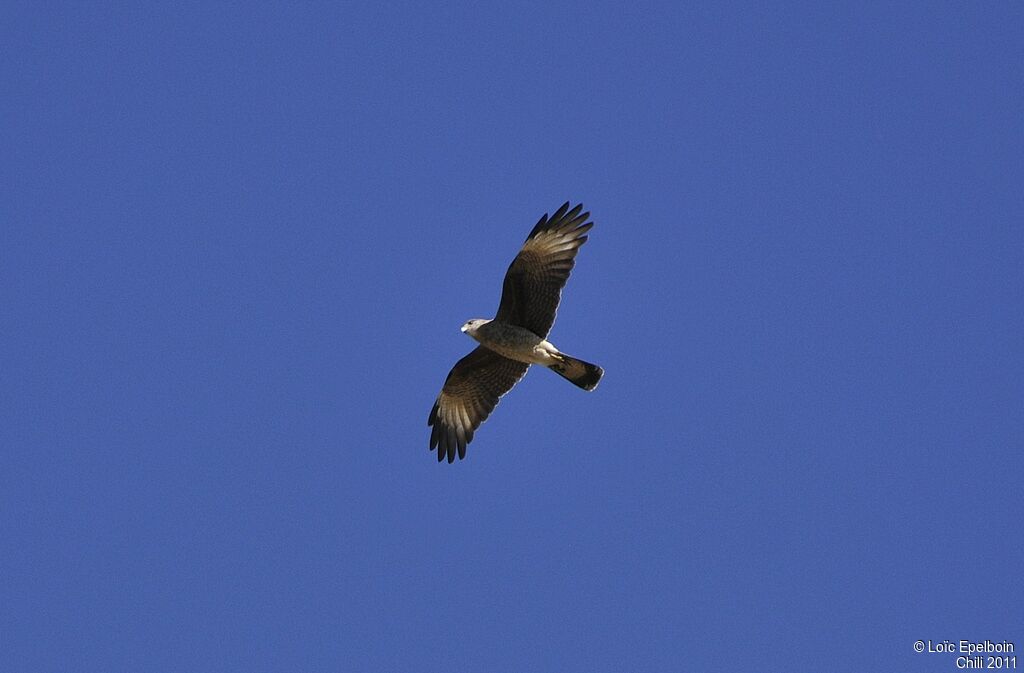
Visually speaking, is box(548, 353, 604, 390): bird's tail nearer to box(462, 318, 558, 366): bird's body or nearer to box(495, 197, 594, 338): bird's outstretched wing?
box(462, 318, 558, 366): bird's body

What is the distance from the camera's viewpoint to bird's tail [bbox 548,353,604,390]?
14.6 meters

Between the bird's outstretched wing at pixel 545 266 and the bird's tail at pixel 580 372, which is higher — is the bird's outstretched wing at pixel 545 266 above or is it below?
above

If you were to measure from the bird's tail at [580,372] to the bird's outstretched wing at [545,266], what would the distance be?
0.59 meters

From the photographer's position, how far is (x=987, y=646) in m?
13.6

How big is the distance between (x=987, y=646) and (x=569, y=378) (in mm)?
6580

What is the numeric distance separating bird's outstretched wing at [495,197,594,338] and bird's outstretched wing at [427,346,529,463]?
1266 mm

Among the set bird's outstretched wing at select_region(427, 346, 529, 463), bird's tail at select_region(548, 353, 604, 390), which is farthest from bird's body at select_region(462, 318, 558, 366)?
bird's outstretched wing at select_region(427, 346, 529, 463)

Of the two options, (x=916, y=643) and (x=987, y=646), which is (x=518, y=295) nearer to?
(x=916, y=643)

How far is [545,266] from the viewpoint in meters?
14.2

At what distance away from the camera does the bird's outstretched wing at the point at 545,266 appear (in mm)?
14156

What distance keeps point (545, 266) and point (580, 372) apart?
1.63 m

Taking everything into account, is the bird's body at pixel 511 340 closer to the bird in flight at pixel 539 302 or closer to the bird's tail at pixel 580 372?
the bird in flight at pixel 539 302

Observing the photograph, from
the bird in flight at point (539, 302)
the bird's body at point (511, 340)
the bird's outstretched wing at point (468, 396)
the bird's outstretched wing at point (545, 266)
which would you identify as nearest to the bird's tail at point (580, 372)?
the bird in flight at point (539, 302)

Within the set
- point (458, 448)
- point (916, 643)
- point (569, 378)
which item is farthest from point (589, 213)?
point (916, 643)
